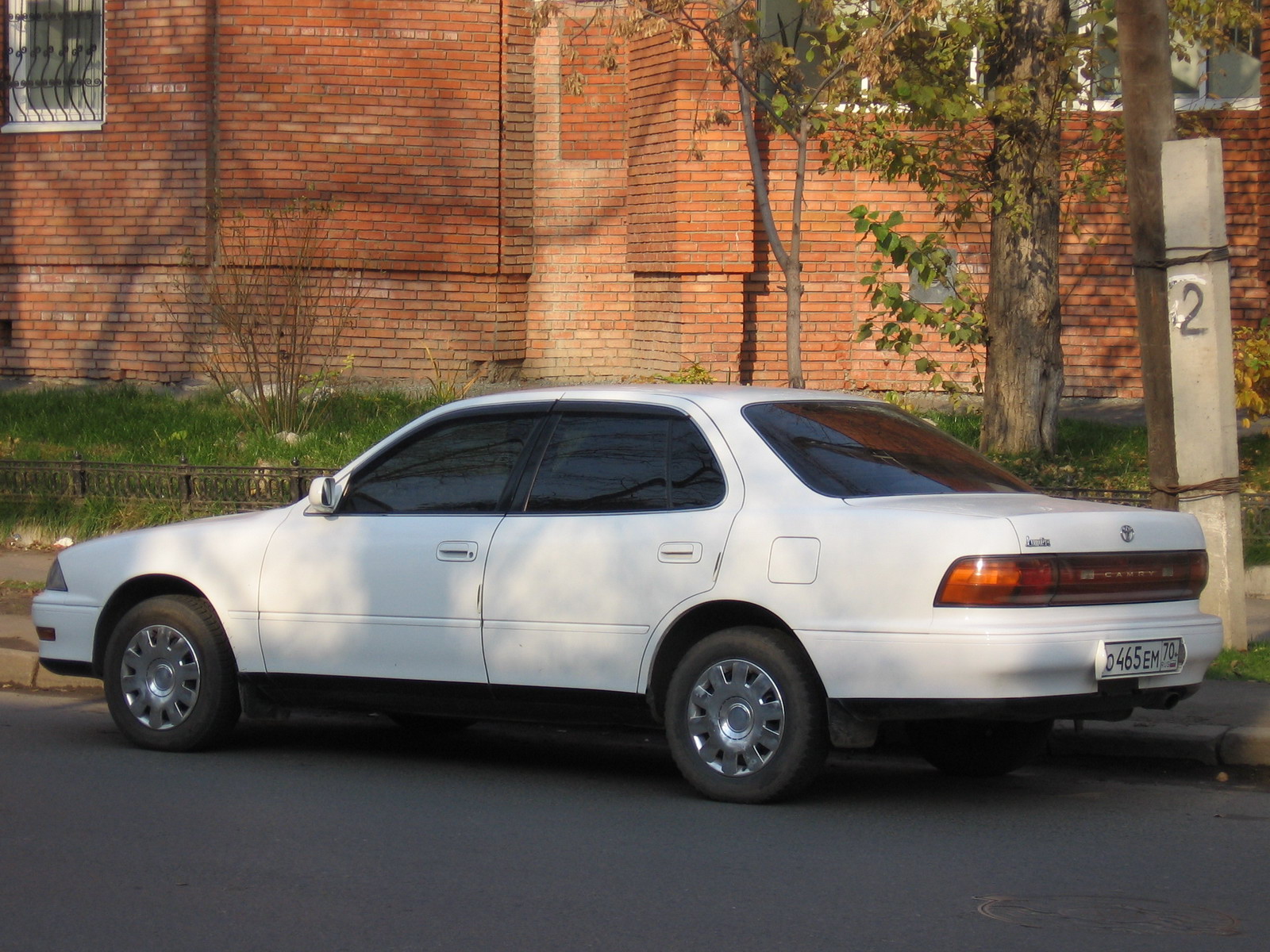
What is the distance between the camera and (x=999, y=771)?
723cm

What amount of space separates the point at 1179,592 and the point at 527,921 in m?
2.92

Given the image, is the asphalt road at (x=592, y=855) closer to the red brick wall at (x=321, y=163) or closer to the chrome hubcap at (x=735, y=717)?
the chrome hubcap at (x=735, y=717)

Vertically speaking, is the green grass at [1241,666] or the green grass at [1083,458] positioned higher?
the green grass at [1083,458]

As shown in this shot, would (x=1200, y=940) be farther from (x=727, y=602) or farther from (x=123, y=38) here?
(x=123, y=38)

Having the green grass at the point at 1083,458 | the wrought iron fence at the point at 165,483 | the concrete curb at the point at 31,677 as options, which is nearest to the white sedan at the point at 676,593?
the concrete curb at the point at 31,677

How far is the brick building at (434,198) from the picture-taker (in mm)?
16031

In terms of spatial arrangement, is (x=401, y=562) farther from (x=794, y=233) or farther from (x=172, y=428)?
(x=172, y=428)

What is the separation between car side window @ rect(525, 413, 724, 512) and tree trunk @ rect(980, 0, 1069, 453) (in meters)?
5.81

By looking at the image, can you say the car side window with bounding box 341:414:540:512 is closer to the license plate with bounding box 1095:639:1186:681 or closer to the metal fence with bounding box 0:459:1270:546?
the license plate with bounding box 1095:639:1186:681

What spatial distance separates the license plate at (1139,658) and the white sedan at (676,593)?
0.05ft

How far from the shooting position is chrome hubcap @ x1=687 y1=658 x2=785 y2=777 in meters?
6.32

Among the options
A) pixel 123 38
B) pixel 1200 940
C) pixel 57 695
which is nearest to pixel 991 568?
pixel 1200 940

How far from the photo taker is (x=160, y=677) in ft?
24.9

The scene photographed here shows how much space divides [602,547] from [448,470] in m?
0.93
